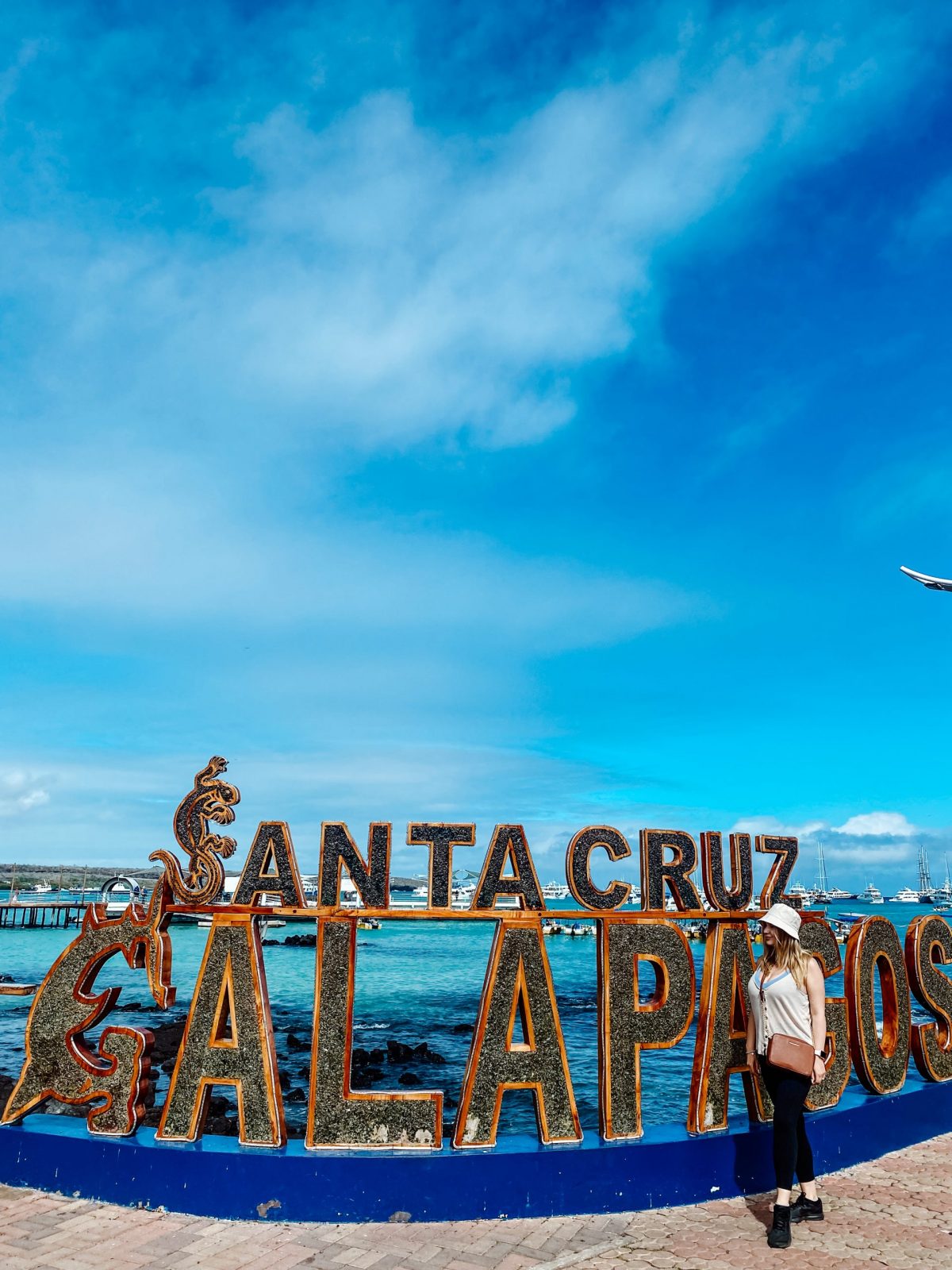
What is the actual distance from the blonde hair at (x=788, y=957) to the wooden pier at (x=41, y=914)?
314 ft

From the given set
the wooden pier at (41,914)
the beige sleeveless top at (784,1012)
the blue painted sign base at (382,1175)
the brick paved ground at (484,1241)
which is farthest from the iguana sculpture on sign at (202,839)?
the wooden pier at (41,914)

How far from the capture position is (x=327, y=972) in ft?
28.6

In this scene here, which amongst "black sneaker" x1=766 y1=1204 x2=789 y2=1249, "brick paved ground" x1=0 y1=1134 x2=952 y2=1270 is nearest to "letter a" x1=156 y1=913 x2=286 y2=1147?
"brick paved ground" x1=0 y1=1134 x2=952 y2=1270

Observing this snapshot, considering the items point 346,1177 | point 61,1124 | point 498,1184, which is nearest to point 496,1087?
point 498,1184

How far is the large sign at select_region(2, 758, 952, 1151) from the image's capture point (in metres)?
8.40

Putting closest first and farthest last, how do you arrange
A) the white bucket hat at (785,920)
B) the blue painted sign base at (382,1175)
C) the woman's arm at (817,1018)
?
the woman's arm at (817,1018) → the blue painted sign base at (382,1175) → the white bucket hat at (785,920)

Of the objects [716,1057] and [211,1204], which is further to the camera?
[716,1057]

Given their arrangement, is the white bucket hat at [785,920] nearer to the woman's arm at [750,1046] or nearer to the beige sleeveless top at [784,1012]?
the beige sleeveless top at [784,1012]

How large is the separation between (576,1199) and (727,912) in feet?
10.7

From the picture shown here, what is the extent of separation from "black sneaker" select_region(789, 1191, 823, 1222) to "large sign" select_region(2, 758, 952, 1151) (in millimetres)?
1155

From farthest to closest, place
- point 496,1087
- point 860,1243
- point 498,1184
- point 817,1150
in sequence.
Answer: point 817,1150 → point 496,1087 → point 498,1184 → point 860,1243

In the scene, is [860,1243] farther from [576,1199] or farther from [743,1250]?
[576,1199]

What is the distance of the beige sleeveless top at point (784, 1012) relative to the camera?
769cm

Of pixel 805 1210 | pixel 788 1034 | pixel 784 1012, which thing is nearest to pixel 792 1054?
pixel 788 1034
